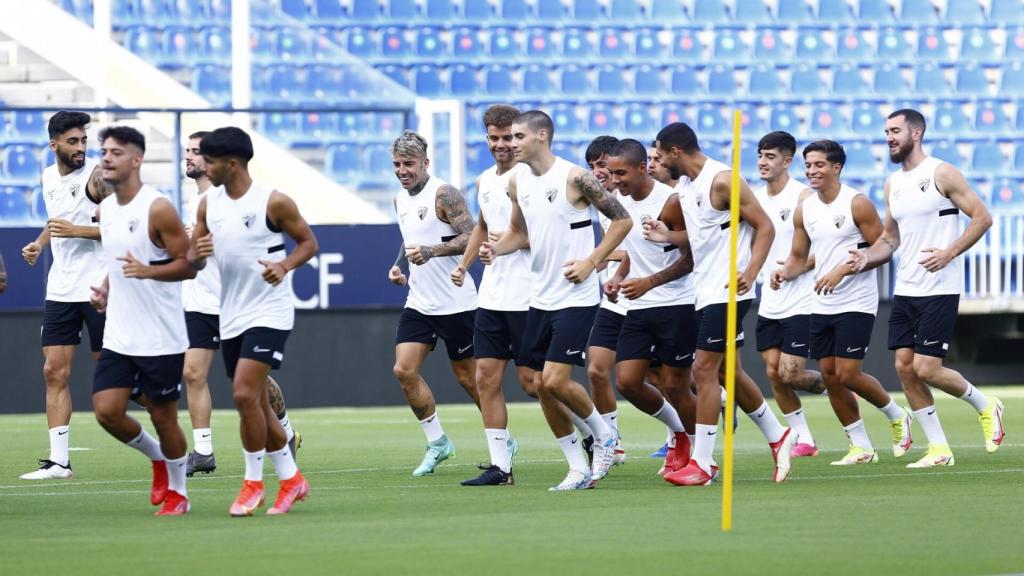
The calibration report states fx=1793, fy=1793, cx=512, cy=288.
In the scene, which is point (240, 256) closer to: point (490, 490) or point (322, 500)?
point (322, 500)

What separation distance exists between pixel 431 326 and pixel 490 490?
2.09 metres

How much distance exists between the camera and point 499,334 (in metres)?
11.1

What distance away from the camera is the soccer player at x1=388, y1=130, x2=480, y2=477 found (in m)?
12.2

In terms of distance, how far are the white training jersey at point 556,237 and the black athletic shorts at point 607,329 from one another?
1311 mm

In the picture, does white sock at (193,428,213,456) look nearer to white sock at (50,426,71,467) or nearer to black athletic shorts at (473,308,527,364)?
white sock at (50,426,71,467)

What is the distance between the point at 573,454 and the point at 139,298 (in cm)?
285

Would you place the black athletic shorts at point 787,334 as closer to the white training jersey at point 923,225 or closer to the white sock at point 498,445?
the white training jersey at point 923,225

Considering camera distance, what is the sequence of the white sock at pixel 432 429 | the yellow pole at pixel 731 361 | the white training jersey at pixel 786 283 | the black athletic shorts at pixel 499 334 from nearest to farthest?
the yellow pole at pixel 731 361
the black athletic shorts at pixel 499 334
the white sock at pixel 432 429
the white training jersey at pixel 786 283

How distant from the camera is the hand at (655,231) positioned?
1109 cm

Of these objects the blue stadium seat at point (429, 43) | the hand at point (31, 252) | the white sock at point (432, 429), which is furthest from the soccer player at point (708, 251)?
the blue stadium seat at point (429, 43)

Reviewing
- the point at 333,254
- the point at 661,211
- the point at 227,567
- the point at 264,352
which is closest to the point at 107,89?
the point at 333,254

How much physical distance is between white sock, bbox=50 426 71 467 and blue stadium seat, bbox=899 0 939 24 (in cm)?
2099

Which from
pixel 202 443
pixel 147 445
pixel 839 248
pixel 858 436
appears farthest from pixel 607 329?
pixel 147 445

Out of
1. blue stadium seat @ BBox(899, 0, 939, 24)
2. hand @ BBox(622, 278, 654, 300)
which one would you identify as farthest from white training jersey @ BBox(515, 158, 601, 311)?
blue stadium seat @ BBox(899, 0, 939, 24)
